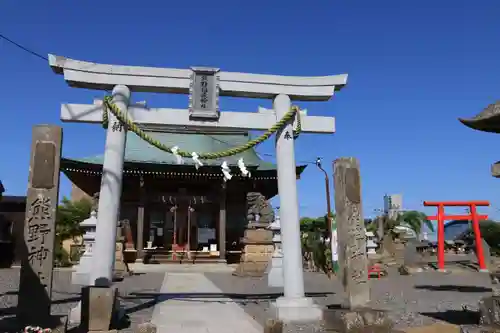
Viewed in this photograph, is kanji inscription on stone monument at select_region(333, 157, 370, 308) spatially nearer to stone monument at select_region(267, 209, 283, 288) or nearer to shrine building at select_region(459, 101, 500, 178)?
shrine building at select_region(459, 101, 500, 178)

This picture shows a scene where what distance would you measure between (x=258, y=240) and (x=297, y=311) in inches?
398

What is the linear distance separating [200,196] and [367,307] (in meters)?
17.2

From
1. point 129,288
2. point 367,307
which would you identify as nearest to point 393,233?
point 129,288

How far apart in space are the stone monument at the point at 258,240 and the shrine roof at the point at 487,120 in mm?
12065

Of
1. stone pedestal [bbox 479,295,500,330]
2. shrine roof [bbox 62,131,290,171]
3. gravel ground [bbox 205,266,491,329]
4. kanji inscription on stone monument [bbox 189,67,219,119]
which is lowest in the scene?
gravel ground [bbox 205,266,491,329]

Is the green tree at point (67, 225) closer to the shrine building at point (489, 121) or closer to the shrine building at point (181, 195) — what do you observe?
the shrine building at point (181, 195)

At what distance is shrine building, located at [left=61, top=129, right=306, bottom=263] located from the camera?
2216 cm

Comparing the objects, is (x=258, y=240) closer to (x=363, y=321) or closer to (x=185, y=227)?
(x=185, y=227)

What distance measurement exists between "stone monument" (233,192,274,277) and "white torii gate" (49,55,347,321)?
9246 millimetres

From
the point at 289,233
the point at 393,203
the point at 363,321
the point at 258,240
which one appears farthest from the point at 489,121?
the point at 393,203

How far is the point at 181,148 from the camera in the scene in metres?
25.0

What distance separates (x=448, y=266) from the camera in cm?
2267

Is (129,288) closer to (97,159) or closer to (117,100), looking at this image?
(117,100)

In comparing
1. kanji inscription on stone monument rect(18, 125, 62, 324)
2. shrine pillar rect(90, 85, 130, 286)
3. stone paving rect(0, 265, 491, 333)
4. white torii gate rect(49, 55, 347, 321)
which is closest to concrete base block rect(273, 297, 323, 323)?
white torii gate rect(49, 55, 347, 321)
